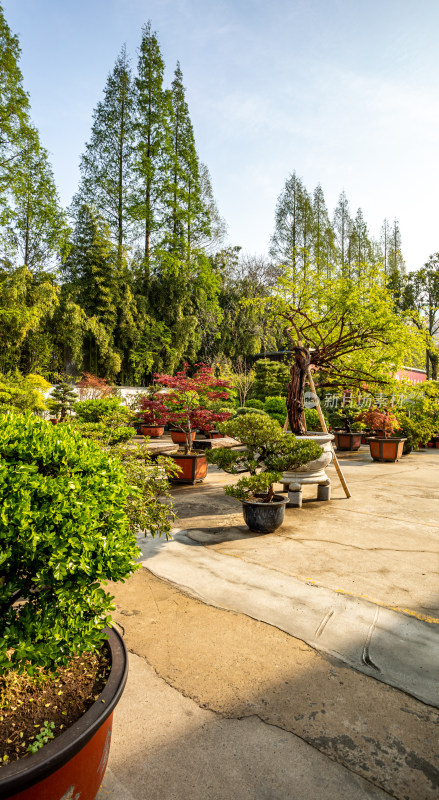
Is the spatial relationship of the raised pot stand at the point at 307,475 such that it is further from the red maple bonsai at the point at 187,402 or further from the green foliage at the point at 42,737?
the green foliage at the point at 42,737

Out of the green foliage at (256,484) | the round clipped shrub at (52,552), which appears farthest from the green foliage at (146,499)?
the green foliage at (256,484)

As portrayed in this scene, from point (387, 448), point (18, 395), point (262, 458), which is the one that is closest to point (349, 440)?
point (387, 448)

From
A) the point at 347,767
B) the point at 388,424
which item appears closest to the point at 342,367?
the point at 388,424

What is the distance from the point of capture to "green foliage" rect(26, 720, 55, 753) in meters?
1.09

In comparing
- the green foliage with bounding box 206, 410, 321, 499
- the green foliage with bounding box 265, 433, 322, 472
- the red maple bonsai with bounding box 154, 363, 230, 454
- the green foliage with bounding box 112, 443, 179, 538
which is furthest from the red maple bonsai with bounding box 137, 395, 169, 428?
the green foliage with bounding box 112, 443, 179, 538

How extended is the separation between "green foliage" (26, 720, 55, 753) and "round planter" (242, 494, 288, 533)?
2839mm

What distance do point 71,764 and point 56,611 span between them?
1.26 feet

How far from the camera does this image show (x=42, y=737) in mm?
1135

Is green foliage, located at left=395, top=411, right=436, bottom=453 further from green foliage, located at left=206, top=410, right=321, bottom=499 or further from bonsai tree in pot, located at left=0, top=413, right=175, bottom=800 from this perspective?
bonsai tree in pot, located at left=0, top=413, right=175, bottom=800

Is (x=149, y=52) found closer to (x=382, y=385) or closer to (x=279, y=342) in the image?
(x=279, y=342)

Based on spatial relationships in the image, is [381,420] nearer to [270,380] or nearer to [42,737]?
[270,380]

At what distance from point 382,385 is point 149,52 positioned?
65.4 feet

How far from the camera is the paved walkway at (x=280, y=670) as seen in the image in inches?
54.9

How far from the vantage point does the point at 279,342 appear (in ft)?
69.8
